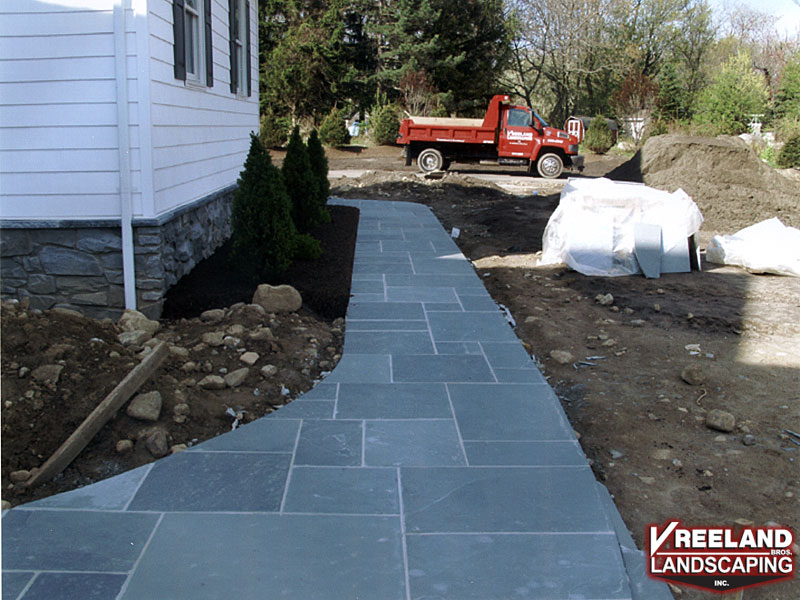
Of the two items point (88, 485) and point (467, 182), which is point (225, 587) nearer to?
point (88, 485)

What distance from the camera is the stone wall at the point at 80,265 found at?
5.30 metres

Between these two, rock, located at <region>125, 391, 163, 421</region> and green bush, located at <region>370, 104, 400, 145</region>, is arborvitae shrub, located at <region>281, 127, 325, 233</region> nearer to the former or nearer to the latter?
rock, located at <region>125, 391, 163, 421</region>

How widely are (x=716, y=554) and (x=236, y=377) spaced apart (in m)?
2.76

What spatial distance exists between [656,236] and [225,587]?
247 inches

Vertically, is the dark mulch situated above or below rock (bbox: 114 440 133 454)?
above

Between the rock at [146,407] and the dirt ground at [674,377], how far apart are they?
233cm

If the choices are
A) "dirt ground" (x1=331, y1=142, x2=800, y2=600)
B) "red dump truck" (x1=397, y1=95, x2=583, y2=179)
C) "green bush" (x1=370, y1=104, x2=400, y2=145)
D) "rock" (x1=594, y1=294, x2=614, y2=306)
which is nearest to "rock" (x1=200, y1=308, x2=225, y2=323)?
"dirt ground" (x1=331, y1=142, x2=800, y2=600)

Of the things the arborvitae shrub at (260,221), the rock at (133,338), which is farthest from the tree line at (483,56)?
the rock at (133,338)

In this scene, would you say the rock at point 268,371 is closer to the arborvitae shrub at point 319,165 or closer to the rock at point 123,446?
the rock at point 123,446

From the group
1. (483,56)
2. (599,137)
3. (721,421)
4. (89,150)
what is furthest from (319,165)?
(483,56)

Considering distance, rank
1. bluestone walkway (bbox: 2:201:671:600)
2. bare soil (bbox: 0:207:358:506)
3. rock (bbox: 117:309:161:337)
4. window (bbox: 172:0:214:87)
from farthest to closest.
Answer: window (bbox: 172:0:214:87) < rock (bbox: 117:309:161:337) < bare soil (bbox: 0:207:358:506) < bluestone walkway (bbox: 2:201:671:600)

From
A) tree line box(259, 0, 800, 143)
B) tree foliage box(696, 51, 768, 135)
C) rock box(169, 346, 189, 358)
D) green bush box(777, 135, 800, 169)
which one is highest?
tree line box(259, 0, 800, 143)

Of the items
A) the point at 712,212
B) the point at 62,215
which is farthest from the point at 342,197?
the point at 62,215

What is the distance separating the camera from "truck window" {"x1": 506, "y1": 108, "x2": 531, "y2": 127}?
729 inches
